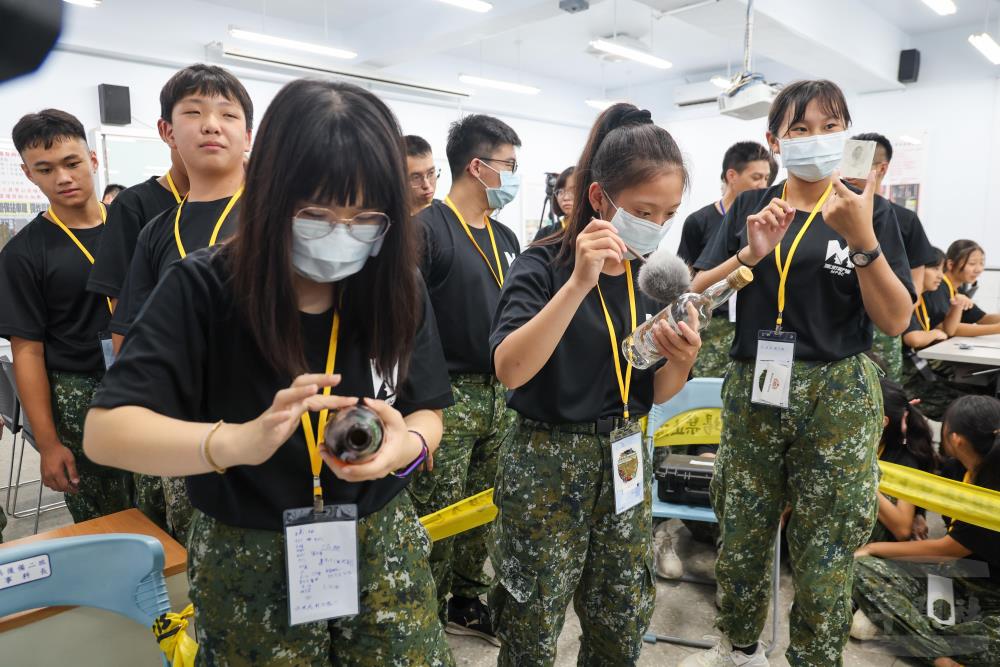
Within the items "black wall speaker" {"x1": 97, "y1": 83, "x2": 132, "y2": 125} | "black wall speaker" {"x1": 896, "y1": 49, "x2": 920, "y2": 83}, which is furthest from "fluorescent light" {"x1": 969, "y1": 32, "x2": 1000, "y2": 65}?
"black wall speaker" {"x1": 97, "y1": 83, "x2": 132, "y2": 125}

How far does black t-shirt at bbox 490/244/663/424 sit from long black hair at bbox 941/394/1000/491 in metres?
1.71

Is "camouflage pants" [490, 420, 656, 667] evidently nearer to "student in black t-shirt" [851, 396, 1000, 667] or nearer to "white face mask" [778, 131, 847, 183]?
"white face mask" [778, 131, 847, 183]

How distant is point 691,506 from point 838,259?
127 centimetres

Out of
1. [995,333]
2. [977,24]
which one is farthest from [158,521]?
[977,24]

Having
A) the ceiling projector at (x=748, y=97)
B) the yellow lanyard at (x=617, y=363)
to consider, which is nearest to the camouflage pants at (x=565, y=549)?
the yellow lanyard at (x=617, y=363)

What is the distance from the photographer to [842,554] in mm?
1713

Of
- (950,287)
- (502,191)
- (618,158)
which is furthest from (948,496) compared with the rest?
(950,287)

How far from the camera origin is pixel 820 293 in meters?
1.75

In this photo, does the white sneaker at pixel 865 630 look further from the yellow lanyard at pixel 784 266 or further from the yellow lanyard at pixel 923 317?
the yellow lanyard at pixel 923 317

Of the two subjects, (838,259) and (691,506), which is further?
(691,506)

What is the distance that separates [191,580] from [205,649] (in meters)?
0.11

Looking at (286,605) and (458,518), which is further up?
(286,605)

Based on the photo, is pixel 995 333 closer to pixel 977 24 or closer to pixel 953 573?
pixel 953 573

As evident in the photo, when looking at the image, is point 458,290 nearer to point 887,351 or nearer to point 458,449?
point 458,449
